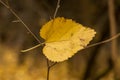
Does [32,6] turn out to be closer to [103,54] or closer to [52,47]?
[103,54]

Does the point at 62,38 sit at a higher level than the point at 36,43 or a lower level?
higher

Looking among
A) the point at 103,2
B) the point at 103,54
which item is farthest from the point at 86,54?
the point at 103,2

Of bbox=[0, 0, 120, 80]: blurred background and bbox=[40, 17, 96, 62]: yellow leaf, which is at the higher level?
bbox=[40, 17, 96, 62]: yellow leaf

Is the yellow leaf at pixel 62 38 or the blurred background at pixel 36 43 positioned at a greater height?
the yellow leaf at pixel 62 38

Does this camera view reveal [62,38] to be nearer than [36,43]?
Yes

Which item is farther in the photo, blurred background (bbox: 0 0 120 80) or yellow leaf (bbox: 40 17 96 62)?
blurred background (bbox: 0 0 120 80)
